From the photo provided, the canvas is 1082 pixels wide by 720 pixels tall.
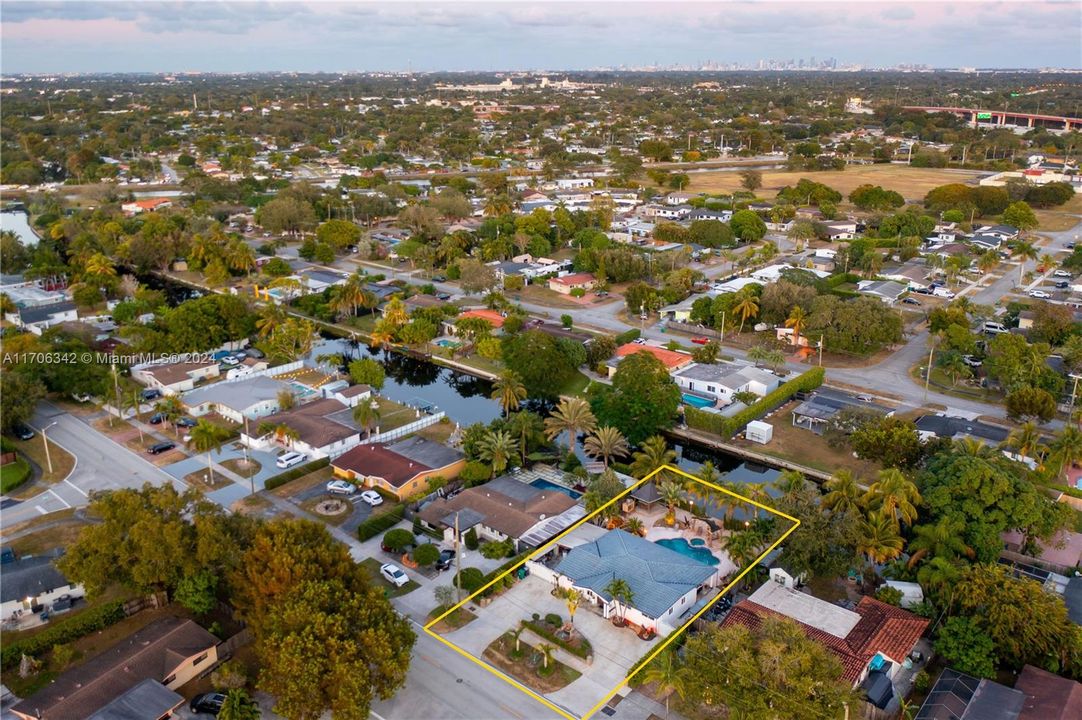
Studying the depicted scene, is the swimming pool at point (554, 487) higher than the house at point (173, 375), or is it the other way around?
the house at point (173, 375)

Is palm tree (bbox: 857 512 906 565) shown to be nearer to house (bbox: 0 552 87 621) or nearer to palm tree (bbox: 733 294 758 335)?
house (bbox: 0 552 87 621)

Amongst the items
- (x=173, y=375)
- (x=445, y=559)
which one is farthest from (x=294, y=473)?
(x=173, y=375)

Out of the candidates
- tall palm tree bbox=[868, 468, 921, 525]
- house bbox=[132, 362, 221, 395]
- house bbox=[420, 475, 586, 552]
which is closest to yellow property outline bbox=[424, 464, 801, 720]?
house bbox=[420, 475, 586, 552]

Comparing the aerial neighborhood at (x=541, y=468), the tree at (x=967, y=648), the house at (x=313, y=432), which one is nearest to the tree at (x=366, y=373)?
the aerial neighborhood at (x=541, y=468)

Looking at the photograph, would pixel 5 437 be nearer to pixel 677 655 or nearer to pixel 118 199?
pixel 677 655

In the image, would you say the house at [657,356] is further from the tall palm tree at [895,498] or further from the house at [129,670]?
the house at [129,670]

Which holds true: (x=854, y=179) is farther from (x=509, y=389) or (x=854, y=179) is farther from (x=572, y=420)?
(x=572, y=420)
